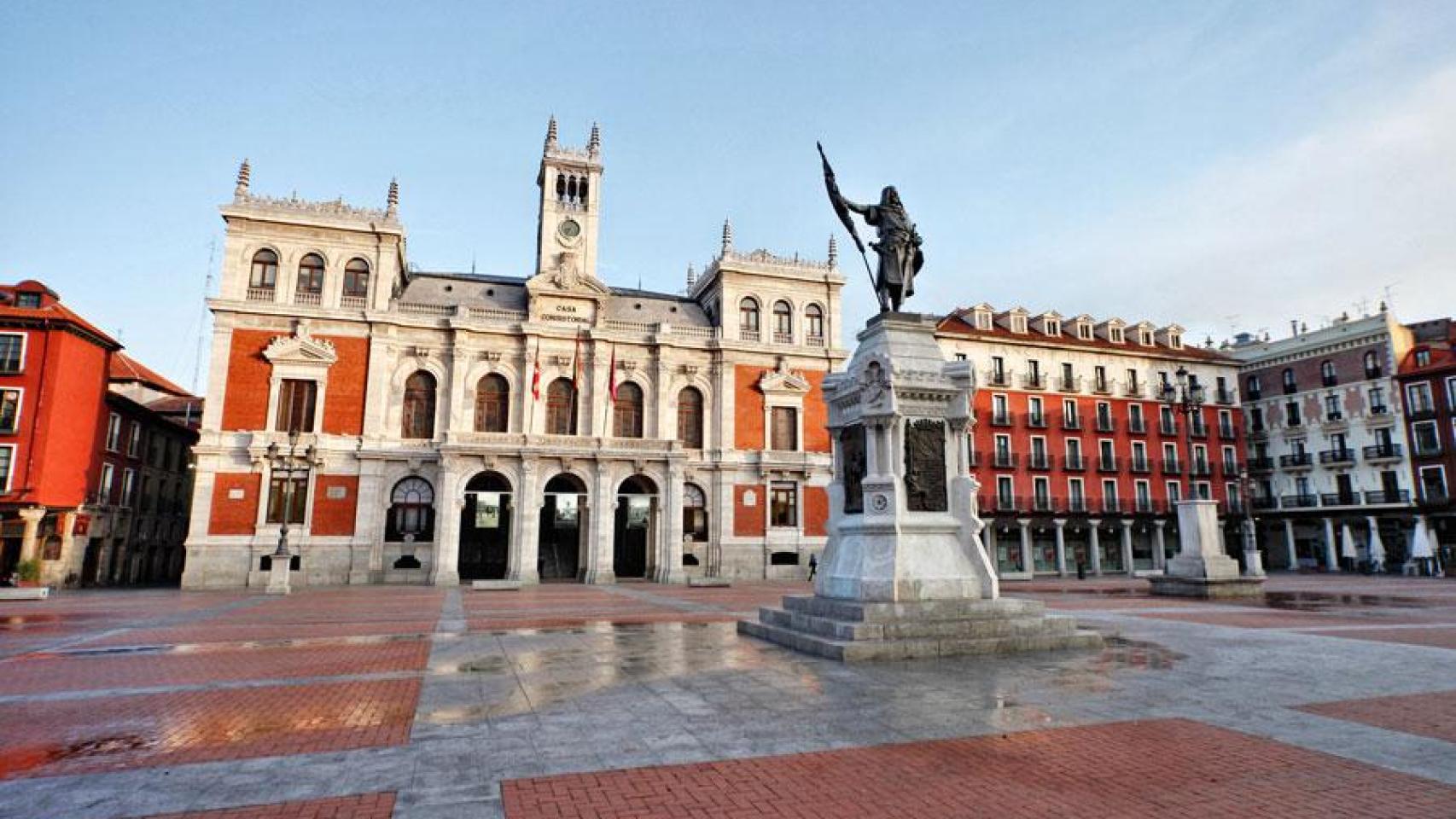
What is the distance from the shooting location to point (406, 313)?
36.2m

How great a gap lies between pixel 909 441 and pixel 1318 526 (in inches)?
2118

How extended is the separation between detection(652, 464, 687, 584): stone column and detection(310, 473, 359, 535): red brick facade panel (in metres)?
14.0

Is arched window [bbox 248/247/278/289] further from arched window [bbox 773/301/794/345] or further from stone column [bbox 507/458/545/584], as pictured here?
arched window [bbox 773/301/794/345]

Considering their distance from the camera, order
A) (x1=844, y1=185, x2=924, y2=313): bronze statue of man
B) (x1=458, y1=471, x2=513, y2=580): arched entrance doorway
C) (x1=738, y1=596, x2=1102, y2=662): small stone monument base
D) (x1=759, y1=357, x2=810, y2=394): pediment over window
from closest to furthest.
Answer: (x1=738, y1=596, x2=1102, y2=662): small stone monument base → (x1=844, y1=185, x2=924, y2=313): bronze statue of man → (x1=458, y1=471, x2=513, y2=580): arched entrance doorway → (x1=759, y1=357, x2=810, y2=394): pediment over window

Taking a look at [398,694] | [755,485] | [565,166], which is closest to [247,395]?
[565,166]

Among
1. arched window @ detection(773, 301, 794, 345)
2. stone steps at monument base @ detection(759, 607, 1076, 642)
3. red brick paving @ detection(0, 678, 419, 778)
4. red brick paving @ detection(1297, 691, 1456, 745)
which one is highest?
arched window @ detection(773, 301, 794, 345)

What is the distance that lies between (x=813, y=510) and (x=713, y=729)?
33.7m

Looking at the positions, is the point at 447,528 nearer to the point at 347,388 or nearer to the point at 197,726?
the point at 347,388

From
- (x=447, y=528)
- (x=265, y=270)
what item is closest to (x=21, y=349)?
(x=265, y=270)

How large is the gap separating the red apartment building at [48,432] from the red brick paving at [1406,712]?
135ft

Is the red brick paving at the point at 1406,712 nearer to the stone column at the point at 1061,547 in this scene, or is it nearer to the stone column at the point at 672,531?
the stone column at the point at 672,531

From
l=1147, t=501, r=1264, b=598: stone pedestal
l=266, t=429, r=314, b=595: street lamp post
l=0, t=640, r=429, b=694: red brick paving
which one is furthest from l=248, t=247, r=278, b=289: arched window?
l=1147, t=501, r=1264, b=598: stone pedestal

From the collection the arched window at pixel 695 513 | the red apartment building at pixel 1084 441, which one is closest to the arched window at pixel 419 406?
the arched window at pixel 695 513

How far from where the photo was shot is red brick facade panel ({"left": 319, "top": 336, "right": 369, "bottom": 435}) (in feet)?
112
